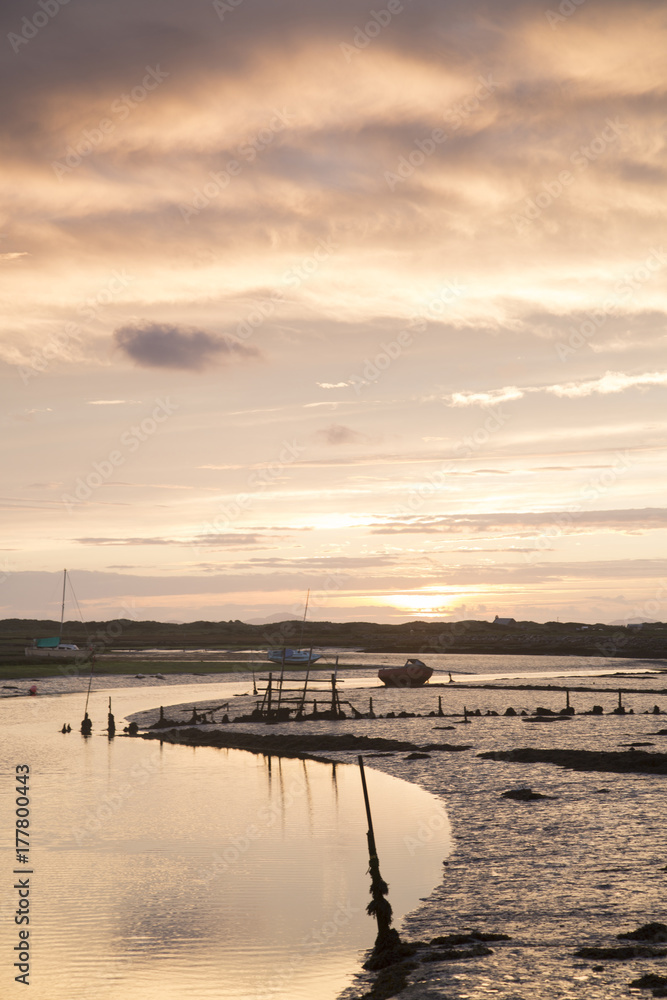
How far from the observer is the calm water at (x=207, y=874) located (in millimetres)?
17625

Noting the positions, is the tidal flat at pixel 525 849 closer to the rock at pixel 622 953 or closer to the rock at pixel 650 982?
the rock at pixel 622 953

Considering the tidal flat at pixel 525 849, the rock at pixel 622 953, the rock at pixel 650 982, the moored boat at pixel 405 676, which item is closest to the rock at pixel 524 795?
the tidal flat at pixel 525 849

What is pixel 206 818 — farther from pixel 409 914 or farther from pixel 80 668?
pixel 80 668

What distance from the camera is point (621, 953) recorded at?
55.6 ft

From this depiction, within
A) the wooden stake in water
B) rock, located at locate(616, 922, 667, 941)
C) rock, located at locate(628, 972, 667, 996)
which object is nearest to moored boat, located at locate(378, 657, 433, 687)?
rock, located at locate(616, 922, 667, 941)

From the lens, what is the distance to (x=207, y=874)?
81.5ft

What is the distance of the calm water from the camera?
1762 cm

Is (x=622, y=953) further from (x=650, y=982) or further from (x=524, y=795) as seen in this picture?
(x=524, y=795)

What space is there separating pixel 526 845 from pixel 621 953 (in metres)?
10.1

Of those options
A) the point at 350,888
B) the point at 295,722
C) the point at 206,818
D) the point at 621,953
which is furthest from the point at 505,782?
the point at 295,722

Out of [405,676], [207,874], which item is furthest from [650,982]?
[405,676]

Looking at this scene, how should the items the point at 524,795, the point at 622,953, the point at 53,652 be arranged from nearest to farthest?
the point at 622,953 → the point at 524,795 → the point at 53,652

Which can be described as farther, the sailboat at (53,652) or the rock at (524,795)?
the sailboat at (53,652)

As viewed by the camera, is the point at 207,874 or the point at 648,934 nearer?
the point at 648,934
